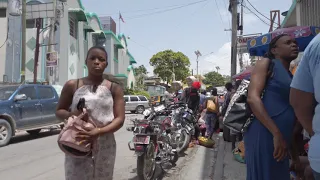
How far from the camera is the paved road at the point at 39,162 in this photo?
18.3 ft

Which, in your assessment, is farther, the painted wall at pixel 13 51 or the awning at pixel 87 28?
the awning at pixel 87 28

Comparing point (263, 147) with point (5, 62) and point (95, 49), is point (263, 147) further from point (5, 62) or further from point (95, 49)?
point (5, 62)

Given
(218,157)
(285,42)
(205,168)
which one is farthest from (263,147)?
(218,157)

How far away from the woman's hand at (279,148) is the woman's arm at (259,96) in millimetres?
35

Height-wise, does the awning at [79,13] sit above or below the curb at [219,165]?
above

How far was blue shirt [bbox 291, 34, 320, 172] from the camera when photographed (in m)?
1.56

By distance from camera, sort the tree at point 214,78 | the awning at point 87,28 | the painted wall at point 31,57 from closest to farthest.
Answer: the painted wall at point 31,57 → the awning at point 87,28 → the tree at point 214,78

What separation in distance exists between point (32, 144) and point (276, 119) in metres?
8.56

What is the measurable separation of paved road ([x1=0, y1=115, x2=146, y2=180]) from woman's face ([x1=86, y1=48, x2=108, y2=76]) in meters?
3.24

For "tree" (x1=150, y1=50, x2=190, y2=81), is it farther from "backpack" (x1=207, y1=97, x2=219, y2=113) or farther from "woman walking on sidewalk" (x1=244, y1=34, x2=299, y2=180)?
"woman walking on sidewalk" (x1=244, y1=34, x2=299, y2=180)

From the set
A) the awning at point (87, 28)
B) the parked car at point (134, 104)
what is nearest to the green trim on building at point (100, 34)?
the awning at point (87, 28)

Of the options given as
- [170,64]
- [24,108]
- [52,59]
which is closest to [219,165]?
[24,108]

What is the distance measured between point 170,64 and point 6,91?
4497 centimetres

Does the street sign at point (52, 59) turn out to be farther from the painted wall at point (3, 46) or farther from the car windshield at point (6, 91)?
→ the car windshield at point (6, 91)
